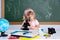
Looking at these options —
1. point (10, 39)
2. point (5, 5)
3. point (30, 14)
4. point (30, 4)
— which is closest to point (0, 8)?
point (5, 5)

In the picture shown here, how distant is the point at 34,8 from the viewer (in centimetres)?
301

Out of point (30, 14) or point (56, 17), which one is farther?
point (56, 17)

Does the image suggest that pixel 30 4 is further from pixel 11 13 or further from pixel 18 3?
pixel 11 13

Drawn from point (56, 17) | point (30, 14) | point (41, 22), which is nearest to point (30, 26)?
point (30, 14)

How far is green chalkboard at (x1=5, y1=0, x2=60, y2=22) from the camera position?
301 cm

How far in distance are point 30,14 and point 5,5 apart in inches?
33.0

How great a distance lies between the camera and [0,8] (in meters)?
2.97

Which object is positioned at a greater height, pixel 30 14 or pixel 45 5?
pixel 45 5

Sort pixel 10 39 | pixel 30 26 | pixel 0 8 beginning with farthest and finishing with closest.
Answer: pixel 0 8 < pixel 30 26 < pixel 10 39

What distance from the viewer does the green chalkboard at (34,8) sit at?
119 inches

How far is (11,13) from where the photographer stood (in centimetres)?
303

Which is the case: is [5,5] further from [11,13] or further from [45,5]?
[45,5]

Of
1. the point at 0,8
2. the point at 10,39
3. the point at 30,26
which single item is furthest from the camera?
the point at 0,8

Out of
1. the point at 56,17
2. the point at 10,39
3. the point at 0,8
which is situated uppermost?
the point at 0,8
